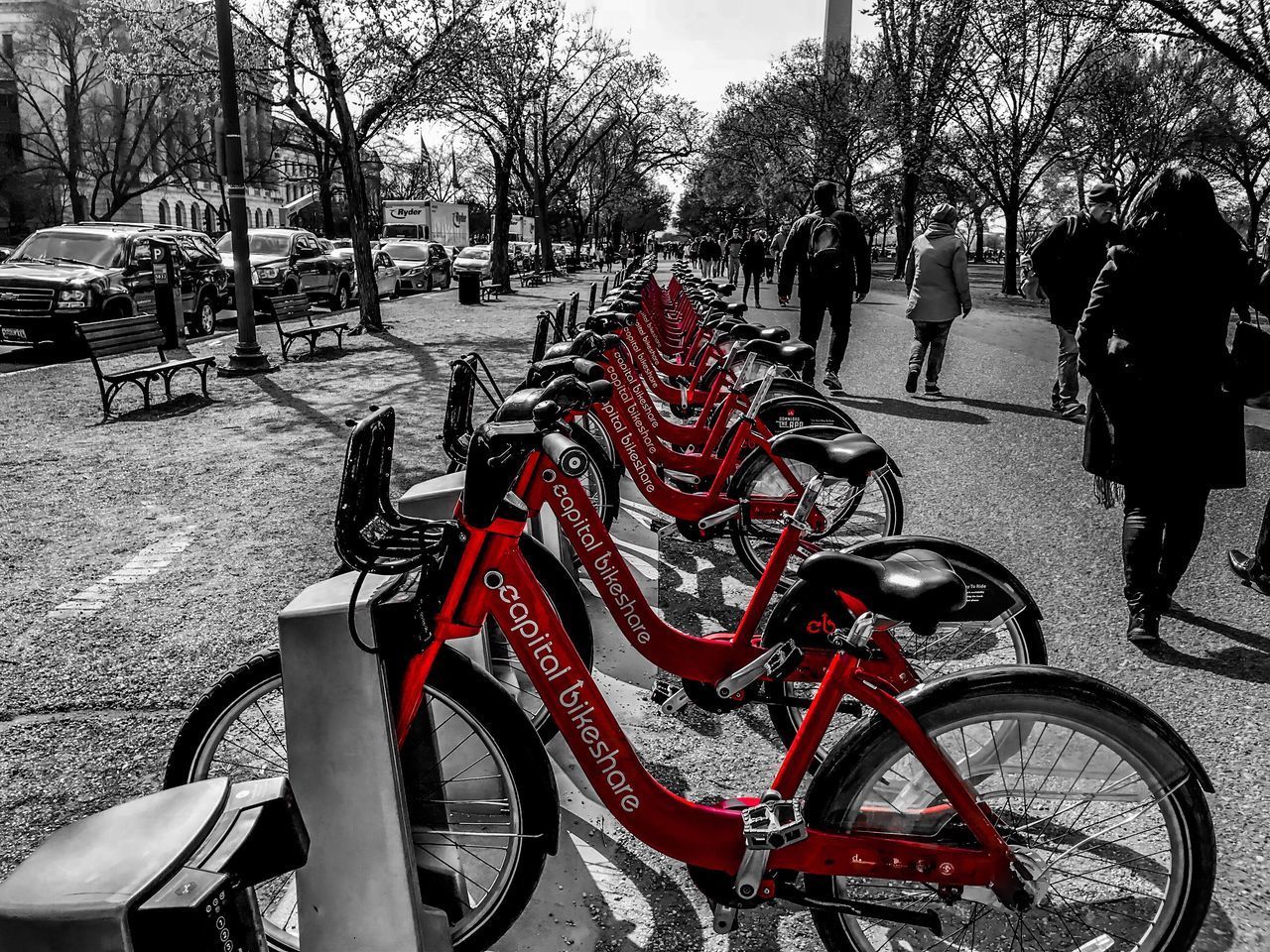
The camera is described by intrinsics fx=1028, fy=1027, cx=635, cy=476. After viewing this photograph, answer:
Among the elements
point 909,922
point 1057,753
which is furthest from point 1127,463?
point 909,922

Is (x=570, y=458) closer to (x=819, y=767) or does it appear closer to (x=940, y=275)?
(x=819, y=767)

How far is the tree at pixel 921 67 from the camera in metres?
24.8

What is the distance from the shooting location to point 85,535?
555 centimetres

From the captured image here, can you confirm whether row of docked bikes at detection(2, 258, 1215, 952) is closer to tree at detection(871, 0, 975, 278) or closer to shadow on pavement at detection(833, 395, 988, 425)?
shadow on pavement at detection(833, 395, 988, 425)

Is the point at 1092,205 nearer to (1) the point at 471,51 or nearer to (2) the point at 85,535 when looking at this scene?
(2) the point at 85,535

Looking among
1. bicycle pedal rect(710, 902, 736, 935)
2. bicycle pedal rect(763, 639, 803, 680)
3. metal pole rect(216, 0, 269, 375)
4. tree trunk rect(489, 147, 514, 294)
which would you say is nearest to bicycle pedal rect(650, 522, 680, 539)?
bicycle pedal rect(763, 639, 803, 680)

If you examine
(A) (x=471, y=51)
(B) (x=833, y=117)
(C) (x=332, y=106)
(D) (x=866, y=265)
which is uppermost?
(B) (x=833, y=117)

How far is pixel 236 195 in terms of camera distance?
11.5 m

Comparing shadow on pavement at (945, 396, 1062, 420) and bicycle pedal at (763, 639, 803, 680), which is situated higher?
bicycle pedal at (763, 639, 803, 680)

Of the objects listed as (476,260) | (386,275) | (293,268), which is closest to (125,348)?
(293,268)

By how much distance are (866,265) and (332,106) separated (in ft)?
30.4

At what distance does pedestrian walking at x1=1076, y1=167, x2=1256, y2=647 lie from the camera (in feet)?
12.9

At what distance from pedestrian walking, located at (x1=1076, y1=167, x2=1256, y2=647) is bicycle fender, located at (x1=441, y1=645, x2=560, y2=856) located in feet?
9.44

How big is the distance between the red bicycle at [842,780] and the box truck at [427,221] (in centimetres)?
4482
